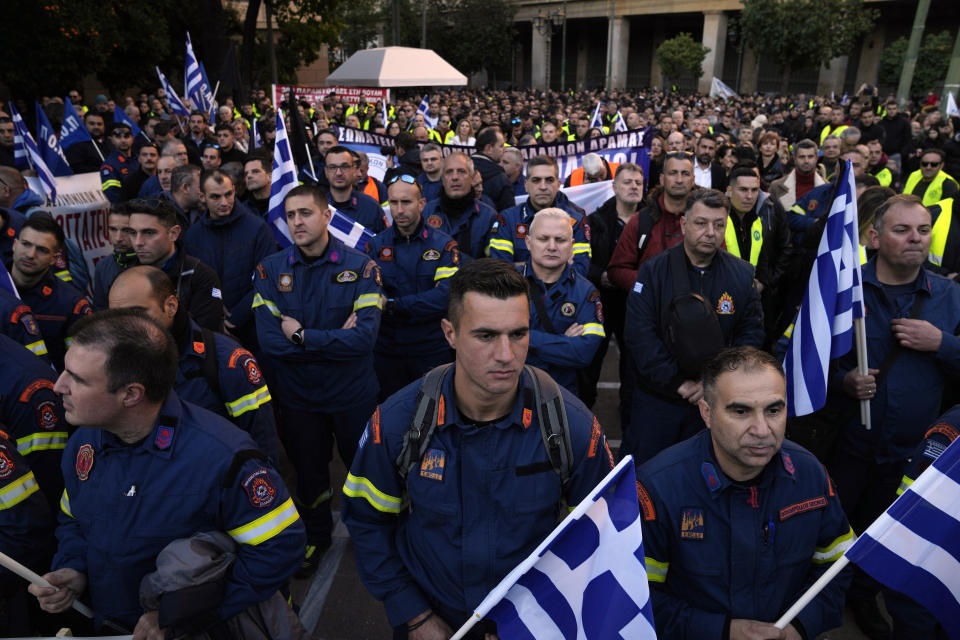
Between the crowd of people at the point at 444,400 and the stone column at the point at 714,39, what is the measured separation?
44982 millimetres

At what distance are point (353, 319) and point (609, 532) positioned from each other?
7.47 feet

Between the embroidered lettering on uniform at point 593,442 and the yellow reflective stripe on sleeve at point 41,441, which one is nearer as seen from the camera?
the embroidered lettering on uniform at point 593,442

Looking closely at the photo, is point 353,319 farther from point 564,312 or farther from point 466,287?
point 466,287

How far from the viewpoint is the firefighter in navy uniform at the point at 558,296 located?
3762mm

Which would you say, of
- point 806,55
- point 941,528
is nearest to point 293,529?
point 941,528

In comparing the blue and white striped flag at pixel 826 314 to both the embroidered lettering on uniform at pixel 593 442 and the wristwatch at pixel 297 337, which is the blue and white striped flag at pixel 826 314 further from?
the wristwatch at pixel 297 337

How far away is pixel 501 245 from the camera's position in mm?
5039

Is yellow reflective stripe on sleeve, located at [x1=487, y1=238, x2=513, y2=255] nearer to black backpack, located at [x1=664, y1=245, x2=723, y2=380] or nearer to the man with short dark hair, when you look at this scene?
the man with short dark hair

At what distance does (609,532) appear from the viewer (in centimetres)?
196

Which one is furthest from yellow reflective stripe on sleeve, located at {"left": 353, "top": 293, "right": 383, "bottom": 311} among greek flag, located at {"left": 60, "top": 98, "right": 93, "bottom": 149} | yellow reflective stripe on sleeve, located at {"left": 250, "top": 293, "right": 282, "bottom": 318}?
greek flag, located at {"left": 60, "top": 98, "right": 93, "bottom": 149}

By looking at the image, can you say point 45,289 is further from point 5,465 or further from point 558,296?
point 558,296

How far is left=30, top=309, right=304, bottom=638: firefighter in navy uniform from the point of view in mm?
2145

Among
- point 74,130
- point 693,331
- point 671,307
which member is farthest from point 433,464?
point 74,130

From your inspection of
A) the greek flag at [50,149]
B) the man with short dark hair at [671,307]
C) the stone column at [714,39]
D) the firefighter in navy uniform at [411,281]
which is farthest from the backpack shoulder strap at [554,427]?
the stone column at [714,39]
